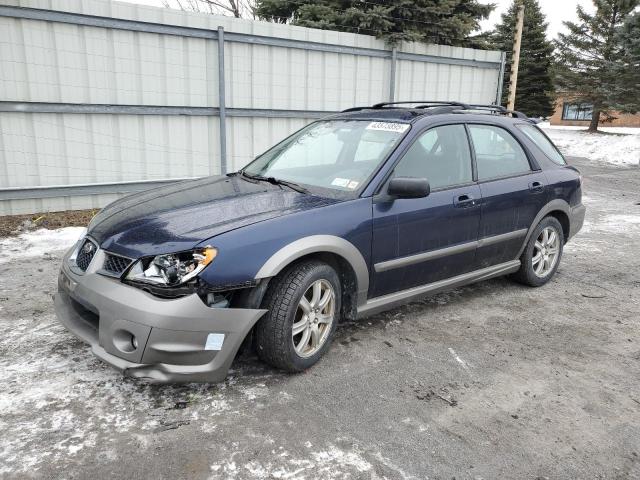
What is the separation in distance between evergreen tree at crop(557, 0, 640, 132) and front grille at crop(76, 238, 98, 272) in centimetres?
2547

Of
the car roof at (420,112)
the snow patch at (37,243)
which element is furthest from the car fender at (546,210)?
the snow patch at (37,243)

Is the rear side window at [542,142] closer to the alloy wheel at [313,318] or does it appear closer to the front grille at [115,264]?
the alloy wheel at [313,318]

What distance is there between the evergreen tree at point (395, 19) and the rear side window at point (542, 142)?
538cm

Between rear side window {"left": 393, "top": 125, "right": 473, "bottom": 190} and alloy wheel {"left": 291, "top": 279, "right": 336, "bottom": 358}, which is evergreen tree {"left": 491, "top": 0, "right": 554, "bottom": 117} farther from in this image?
alloy wheel {"left": 291, "top": 279, "right": 336, "bottom": 358}

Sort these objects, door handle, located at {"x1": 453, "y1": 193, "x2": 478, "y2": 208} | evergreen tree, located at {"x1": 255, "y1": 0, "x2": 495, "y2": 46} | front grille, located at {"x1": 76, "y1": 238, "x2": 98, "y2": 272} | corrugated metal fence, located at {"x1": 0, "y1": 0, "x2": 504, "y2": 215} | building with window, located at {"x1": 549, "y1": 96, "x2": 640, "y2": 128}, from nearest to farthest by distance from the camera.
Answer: front grille, located at {"x1": 76, "y1": 238, "x2": 98, "y2": 272}, door handle, located at {"x1": 453, "y1": 193, "x2": 478, "y2": 208}, corrugated metal fence, located at {"x1": 0, "y1": 0, "x2": 504, "y2": 215}, evergreen tree, located at {"x1": 255, "y1": 0, "x2": 495, "y2": 46}, building with window, located at {"x1": 549, "y1": 96, "x2": 640, "y2": 128}

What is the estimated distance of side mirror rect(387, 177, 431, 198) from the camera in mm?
3436

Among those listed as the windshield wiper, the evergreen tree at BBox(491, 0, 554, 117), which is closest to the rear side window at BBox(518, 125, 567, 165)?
the windshield wiper

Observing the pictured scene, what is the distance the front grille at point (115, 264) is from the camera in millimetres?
2955

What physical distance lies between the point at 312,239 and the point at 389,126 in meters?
1.35

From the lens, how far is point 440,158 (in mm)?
4066

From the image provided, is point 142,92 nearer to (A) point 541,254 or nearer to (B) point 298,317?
(B) point 298,317

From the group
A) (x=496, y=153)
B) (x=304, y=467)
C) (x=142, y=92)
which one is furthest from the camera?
(x=142, y=92)

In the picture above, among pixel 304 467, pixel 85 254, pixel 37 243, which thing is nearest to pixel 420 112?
pixel 85 254

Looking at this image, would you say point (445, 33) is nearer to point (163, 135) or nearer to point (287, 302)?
point (163, 135)
